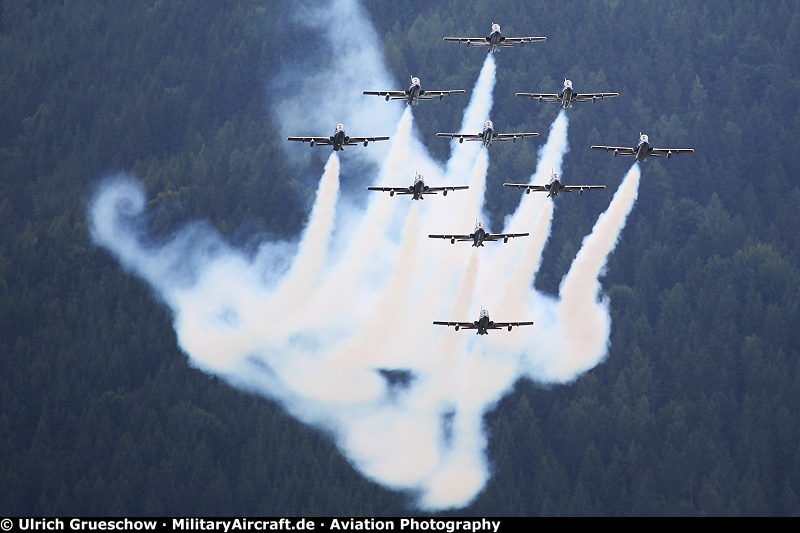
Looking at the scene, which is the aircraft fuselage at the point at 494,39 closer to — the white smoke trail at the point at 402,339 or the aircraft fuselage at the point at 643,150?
the aircraft fuselage at the point at 643,150

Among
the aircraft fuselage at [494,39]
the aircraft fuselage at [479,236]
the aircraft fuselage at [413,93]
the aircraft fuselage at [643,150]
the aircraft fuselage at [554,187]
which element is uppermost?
the aircraft fuselage at [494,39]

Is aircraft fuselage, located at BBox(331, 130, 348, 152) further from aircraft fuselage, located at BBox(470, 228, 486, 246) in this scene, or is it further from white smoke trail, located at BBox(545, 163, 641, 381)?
white smoke trail, located at BBox(545, 163, 641, 381)

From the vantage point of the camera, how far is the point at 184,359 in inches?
7475

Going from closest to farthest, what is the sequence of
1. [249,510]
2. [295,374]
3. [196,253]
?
[295,374] < [249,510] < [196,253]

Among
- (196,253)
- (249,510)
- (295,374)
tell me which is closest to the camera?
(295,374)

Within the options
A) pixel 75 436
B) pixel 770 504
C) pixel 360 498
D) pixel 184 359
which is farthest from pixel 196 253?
pixel 770 504

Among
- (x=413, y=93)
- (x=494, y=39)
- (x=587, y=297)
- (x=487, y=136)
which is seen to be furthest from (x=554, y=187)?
(x=587, y=297)

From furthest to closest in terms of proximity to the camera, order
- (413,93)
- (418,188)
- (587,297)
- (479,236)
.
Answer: (587,297), (413,93), (418,188), (479,236)

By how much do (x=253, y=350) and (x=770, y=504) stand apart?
53640 mm

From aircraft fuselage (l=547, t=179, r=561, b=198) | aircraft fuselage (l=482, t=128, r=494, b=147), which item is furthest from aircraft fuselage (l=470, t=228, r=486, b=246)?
aircraft fuselage (l=482, t=128, r=494, b=147)

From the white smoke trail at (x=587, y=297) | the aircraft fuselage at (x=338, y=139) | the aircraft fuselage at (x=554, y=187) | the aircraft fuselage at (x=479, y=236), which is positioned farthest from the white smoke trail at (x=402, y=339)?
the aircraft fuselage at (x=338, y=139)

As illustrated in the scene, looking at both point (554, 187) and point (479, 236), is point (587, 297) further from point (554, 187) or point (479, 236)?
point (479, 236)

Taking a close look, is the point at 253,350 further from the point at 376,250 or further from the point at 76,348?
the point at 76,348

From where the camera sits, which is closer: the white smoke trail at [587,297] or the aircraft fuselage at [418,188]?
the aircraft fuselage at [418,188]
